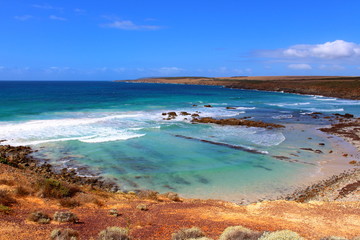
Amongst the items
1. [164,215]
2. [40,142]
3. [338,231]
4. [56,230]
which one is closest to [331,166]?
[338,231]

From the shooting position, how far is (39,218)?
26.8 feet

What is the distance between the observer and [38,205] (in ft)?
31.6

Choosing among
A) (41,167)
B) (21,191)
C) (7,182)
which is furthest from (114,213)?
(41,167)

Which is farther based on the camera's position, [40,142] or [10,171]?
[40,142]

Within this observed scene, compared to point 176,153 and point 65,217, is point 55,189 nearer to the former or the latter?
point 65,217

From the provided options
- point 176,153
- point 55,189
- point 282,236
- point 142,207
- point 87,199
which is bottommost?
point 176,153

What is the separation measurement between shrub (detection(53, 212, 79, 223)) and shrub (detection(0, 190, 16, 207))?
2.13 meters

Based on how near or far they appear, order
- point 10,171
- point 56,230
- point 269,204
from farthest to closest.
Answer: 1. point 10,171
2. point 269,204
3. point 56,230

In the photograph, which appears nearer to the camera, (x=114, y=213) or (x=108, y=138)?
(x=114, y=213)

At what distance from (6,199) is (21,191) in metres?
0.90

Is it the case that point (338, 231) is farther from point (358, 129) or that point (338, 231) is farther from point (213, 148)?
point (358, 129)

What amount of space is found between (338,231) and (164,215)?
580cm

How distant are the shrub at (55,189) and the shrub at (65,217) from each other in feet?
7.48

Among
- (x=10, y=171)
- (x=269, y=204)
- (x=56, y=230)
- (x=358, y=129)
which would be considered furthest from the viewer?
(x=358, y=129)
